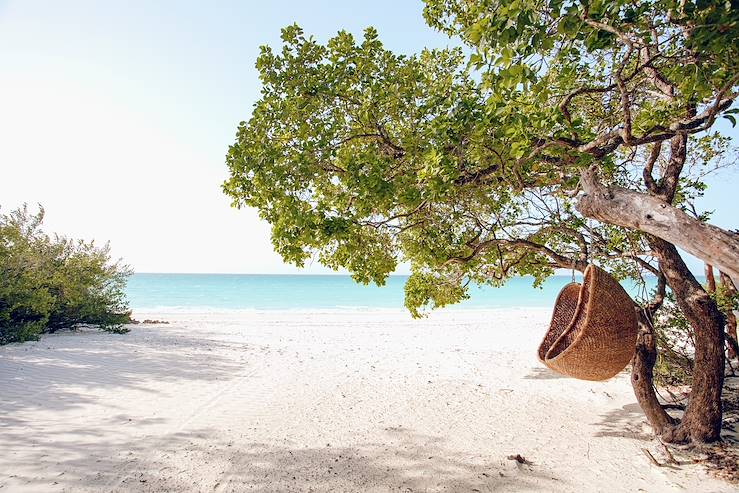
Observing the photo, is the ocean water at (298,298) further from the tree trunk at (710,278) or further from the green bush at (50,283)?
the green bush at (50,283)

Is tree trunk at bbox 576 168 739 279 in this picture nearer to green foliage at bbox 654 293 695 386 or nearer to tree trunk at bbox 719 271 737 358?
green foliage at bbox 654 293 695 386

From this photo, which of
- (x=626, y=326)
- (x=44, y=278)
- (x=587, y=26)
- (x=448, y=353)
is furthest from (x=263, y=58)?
(x=44, y=278)

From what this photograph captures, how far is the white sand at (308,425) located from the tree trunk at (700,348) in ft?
1.83

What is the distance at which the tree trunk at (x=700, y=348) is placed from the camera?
500 centimetres

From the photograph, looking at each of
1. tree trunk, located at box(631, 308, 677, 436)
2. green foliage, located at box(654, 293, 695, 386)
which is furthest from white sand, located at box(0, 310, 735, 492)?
green foliage, located at box(654, 293, 695, 386)

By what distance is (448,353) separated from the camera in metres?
→ 12.4

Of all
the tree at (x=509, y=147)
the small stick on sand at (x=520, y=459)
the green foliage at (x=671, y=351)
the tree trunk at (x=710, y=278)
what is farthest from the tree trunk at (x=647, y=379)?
the tree trunk at (x=710, y=278)

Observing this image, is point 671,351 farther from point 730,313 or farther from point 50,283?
point 50,283

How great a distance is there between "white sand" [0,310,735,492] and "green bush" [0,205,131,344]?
136 centimetres

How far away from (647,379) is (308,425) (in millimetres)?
4649

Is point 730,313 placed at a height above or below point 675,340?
above

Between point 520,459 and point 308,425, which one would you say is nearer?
point 520,459

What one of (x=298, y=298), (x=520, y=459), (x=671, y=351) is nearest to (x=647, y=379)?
(x=671, y=351)

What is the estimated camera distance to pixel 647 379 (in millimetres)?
5605
